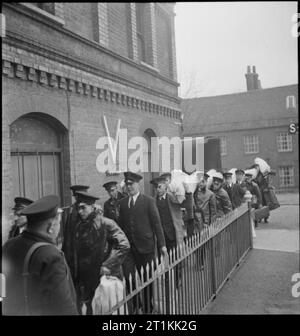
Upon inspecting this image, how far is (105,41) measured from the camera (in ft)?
23.0

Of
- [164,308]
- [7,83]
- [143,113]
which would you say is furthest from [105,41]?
[164,308]

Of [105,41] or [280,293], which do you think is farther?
[105,41]

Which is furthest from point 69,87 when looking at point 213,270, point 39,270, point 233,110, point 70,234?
point 233,110

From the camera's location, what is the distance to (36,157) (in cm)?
541

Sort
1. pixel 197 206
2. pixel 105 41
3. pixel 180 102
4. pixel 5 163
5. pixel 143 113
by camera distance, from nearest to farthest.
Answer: pixel 5 163
pixel 197 206
pixel 105 41
pixel 143 113
pixel 180 102

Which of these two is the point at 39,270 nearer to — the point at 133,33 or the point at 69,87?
the point at 69,87

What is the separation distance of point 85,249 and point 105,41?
15.2 ft

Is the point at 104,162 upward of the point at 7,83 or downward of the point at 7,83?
downward

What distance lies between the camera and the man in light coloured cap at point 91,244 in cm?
378

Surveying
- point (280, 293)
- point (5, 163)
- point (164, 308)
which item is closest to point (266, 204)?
point (280, 293)

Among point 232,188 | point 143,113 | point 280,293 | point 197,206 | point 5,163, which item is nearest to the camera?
point 5,163

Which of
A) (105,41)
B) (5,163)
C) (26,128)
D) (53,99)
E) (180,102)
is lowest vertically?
(5,163)

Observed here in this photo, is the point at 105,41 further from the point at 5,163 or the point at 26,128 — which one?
the point at 5,163

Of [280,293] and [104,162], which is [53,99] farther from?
[280,293]
